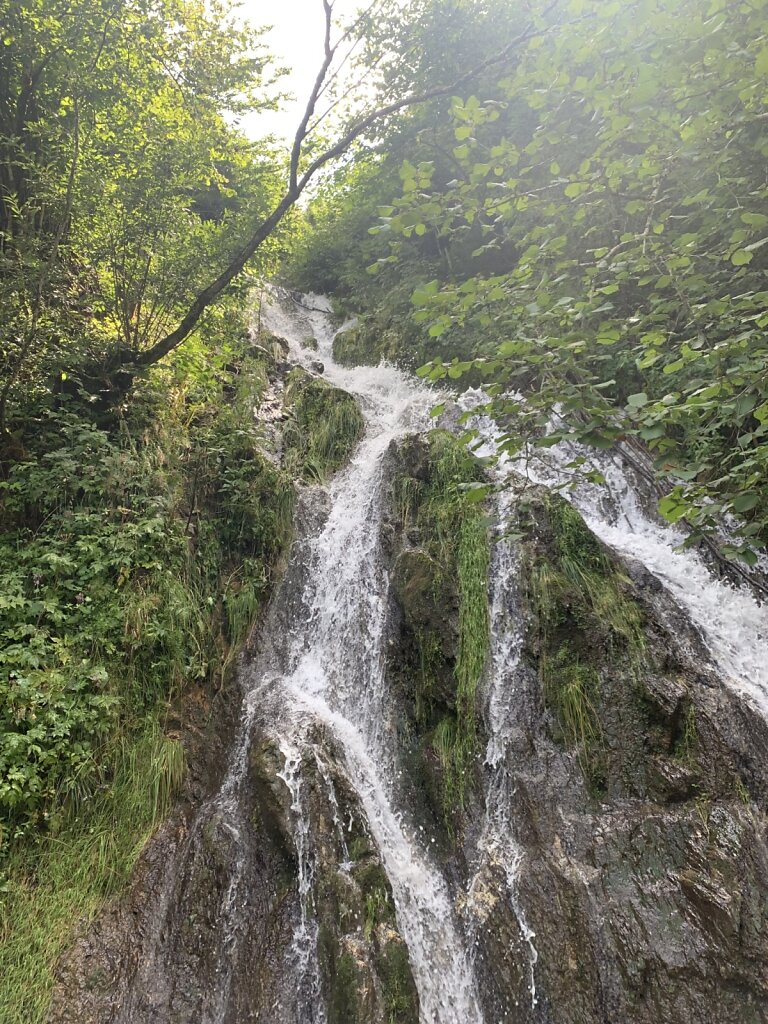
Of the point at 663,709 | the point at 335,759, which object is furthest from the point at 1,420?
the point at 663,709

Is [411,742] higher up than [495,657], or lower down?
lower down

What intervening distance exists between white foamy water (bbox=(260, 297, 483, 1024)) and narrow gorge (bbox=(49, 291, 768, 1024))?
0.02 meters

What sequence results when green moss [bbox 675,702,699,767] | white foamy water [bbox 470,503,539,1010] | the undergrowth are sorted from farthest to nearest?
green moss [bbox 675,702,699,767] < white foamy water [bbox 470,503,539,1010] < the undergrowth

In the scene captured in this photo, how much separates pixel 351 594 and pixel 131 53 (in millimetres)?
6428

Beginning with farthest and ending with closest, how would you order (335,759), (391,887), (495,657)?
(495,657), (335,759), (391,887)

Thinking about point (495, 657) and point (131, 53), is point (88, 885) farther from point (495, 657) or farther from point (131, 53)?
point (131, 53)

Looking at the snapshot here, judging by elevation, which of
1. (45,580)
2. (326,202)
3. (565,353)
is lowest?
(45,580)

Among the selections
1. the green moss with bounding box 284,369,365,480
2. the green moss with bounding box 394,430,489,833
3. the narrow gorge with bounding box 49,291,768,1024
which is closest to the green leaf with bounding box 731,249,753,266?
the narrow gorge with bounding box 49,291,768,1024

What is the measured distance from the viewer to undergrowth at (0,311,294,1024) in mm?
3801

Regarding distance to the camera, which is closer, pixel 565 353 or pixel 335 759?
pixel 565 353

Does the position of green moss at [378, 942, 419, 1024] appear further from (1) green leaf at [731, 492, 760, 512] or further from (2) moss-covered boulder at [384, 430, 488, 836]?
(1) green leaf at [731, 492, 760, 512]

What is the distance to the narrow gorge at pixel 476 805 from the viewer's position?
3.55 meters

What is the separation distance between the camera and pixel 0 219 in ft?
21.1

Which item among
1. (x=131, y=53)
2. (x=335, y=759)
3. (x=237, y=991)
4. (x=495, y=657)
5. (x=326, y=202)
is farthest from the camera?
(x=326, y=202)
